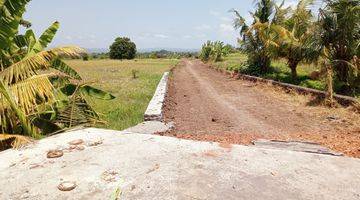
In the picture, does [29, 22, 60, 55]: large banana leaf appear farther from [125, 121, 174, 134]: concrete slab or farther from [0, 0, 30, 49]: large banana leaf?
[125, 121, 174, 134]: concrete slab

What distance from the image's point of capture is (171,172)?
4625mm

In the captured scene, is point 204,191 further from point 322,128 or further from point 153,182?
point 322,128

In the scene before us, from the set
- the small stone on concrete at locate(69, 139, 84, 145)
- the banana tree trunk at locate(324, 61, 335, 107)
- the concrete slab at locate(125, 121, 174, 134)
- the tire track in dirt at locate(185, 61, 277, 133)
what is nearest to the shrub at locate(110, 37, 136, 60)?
the tire track in dirt at locate(185, 61, 277, 133)

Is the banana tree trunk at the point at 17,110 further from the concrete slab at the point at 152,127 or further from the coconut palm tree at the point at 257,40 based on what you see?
the coconut palm tree at the point at 257,40

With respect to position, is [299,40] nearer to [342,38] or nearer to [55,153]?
[342,38]

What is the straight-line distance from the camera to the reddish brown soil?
7.94 meters

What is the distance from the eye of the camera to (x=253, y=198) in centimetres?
411

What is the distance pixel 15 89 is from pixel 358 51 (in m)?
10.9

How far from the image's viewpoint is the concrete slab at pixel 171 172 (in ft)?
13.8

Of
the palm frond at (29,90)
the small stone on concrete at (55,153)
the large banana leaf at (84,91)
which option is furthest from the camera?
the large banana leaf at (84,91)

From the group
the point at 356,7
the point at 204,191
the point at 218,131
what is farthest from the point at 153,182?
the point at 356,7

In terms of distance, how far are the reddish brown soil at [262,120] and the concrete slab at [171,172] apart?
2.97ft

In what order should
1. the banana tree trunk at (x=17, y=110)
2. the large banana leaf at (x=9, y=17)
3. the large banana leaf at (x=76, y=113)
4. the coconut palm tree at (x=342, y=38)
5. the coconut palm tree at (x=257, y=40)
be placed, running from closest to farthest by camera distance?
the banana tree trunk at (x=17, y=110), the large banana leaf at (x=9, y=17), the large banana leaf at (x=76, y=113), the coconut palm tree at (x=342, y=38), the coconut palm tree at (x=257, y=40)

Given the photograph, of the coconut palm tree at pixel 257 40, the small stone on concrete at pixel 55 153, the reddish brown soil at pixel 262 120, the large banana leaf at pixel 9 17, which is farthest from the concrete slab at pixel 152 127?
the coconut palm tree at pixel 257 40
